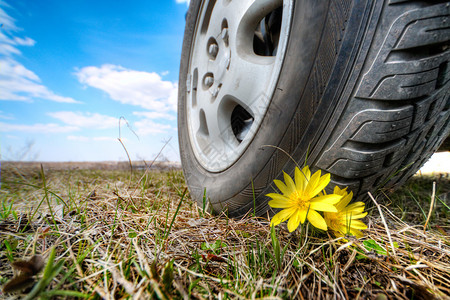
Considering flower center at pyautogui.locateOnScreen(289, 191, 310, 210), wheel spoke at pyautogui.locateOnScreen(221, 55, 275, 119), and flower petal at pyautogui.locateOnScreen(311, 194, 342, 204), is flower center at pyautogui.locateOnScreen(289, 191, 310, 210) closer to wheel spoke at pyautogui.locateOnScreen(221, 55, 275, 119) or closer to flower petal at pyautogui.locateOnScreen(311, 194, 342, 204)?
flower petal at pyautogui.locateOnScreen(311, 194, 342, 204)

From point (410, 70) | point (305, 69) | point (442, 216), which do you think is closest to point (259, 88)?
point (305, 69)

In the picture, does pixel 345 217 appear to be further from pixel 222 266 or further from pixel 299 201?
pixel 222 266

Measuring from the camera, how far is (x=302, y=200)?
2.11ft

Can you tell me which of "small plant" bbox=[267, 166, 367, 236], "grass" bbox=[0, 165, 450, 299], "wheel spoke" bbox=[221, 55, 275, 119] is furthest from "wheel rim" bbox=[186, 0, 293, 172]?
"grass" bbox=[0, 165, 450, 299]

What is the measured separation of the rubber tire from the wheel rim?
0.11 metres

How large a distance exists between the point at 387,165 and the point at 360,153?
0.15 meters

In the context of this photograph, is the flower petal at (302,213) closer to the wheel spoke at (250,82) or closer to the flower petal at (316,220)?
the flower petal at (316,220)

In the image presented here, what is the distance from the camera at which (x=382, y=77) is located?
643 mm

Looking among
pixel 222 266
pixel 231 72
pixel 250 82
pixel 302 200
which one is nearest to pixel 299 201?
pixel 302 200

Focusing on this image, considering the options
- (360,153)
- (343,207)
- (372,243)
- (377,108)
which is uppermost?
(377,108)

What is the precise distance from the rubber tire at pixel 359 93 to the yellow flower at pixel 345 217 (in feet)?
0.28

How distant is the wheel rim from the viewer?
993 millimetres

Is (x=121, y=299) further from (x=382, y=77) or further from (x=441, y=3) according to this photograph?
(x=441, y=3)

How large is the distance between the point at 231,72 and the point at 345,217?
2.78 ft
